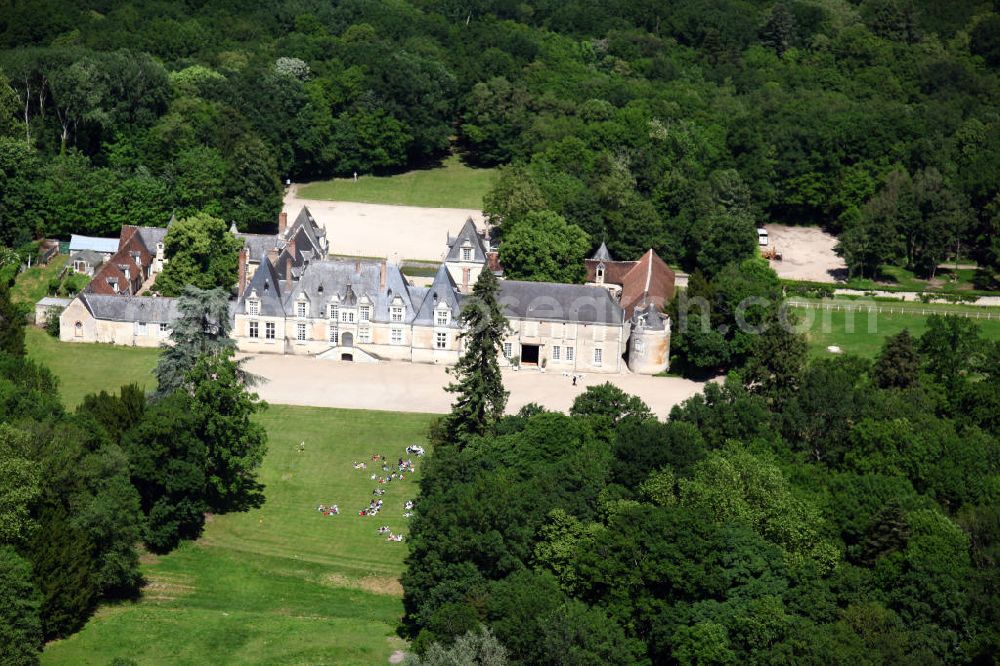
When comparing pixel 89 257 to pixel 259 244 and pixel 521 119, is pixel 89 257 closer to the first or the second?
pixel 259 244

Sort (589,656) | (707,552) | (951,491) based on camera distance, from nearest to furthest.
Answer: (589,656), (707,552), (951,491)

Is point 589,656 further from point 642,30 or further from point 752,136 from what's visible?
point 642,30

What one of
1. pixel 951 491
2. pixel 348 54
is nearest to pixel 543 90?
pixel 348 54

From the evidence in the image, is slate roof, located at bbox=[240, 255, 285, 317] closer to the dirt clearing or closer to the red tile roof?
the red tile roof

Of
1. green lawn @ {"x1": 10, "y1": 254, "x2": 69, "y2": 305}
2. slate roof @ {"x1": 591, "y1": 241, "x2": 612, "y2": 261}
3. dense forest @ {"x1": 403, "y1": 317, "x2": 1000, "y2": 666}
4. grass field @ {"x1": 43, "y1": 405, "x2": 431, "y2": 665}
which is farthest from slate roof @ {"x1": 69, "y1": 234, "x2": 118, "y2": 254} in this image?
dense forest @ {"x1": 403, "y1": 317, "x2": 1000, "y2": 666}

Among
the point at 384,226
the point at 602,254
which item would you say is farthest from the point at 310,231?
the point at 602,254

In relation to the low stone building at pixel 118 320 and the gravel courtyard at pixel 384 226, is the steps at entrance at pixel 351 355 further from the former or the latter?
the gravel courtyard at pixel 384 226
